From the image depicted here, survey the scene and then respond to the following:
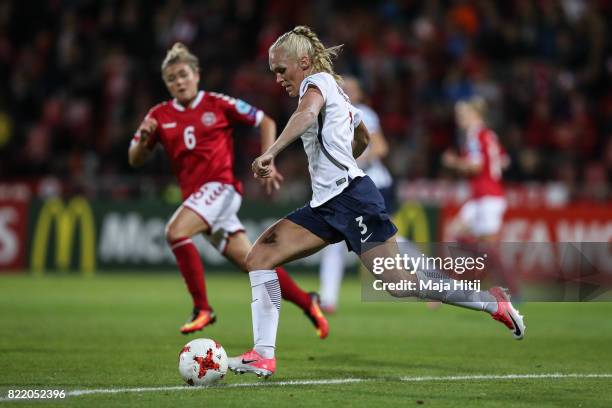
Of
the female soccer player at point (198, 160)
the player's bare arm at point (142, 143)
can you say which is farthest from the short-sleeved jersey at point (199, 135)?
the player's bare arm at point (142, 143)

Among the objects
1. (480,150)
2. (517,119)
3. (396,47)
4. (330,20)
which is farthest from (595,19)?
(480,150)

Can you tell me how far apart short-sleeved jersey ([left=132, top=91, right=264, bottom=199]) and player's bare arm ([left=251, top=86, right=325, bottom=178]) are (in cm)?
285

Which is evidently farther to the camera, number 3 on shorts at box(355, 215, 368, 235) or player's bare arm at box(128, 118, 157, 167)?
player's bare arm at box(128, 118, 157, 167)

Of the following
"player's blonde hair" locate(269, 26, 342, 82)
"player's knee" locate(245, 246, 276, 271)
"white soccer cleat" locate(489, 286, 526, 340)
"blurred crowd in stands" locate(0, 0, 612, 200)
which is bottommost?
"white soccer cleat" locate(489, 286, 526, 340)

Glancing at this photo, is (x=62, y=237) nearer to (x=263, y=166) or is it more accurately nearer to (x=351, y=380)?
(x=351, y=380)

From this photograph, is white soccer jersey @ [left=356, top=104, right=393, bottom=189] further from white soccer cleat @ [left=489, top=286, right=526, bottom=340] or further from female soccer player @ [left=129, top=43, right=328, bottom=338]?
white soccer cleat @ [left=489, top=286, right=526, bottom=340]

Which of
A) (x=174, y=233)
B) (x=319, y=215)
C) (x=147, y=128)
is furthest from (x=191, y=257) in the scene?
(x=319, y=215)

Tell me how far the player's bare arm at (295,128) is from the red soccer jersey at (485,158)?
24.2 feet

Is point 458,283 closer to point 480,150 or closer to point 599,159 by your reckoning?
point 480,150

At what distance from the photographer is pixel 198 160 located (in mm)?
9539

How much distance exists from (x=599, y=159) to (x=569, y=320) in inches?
304

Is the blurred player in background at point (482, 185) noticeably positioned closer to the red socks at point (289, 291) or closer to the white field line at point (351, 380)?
the red socks at point (289, 291)

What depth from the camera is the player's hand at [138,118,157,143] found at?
9.05 m

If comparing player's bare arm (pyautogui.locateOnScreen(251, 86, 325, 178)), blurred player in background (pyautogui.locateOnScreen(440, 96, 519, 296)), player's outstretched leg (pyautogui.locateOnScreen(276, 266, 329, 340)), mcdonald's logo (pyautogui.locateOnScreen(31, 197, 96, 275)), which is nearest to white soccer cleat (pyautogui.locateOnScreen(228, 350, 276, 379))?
player's bare arm (pyautogui.locateOnScreen(251, 86, 325, 178))
